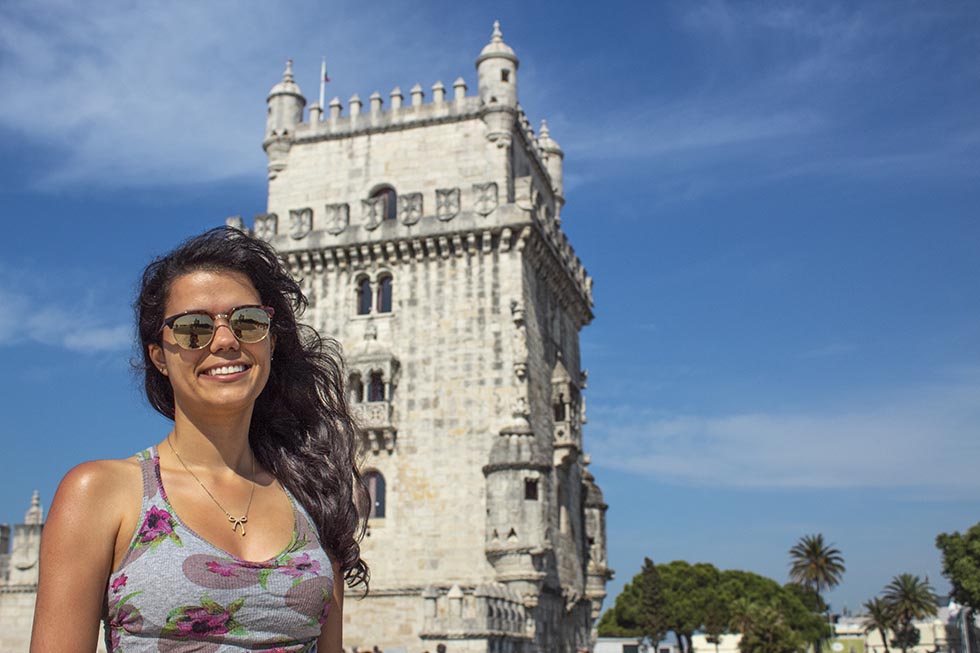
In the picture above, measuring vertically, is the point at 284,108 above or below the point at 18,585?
above

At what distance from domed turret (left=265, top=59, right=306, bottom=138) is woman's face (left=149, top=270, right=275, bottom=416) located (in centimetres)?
3120

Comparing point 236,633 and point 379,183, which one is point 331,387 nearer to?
Answer: point 236,633

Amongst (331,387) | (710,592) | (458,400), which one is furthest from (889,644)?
(331,387)

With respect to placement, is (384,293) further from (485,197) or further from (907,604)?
(907,604)

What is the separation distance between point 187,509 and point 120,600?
387mm

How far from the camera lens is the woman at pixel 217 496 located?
3.12m

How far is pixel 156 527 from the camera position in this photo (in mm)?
3250

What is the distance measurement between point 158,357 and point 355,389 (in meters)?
26.2

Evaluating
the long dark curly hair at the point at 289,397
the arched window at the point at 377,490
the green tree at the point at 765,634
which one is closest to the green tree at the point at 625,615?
the green tree at the point at 765,634

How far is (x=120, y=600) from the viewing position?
3.12 meters

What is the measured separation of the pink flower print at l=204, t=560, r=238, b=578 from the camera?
10.7ft

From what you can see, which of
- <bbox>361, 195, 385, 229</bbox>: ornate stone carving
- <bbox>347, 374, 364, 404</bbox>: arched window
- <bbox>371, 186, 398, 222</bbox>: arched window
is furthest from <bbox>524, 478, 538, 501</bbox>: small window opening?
<bbox>371, 186, 398, 222</bbox>: arched window

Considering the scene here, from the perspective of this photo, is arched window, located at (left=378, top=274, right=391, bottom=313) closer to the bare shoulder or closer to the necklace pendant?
the necklace pendant

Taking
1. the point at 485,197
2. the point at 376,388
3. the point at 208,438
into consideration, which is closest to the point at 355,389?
the point at 376,388
